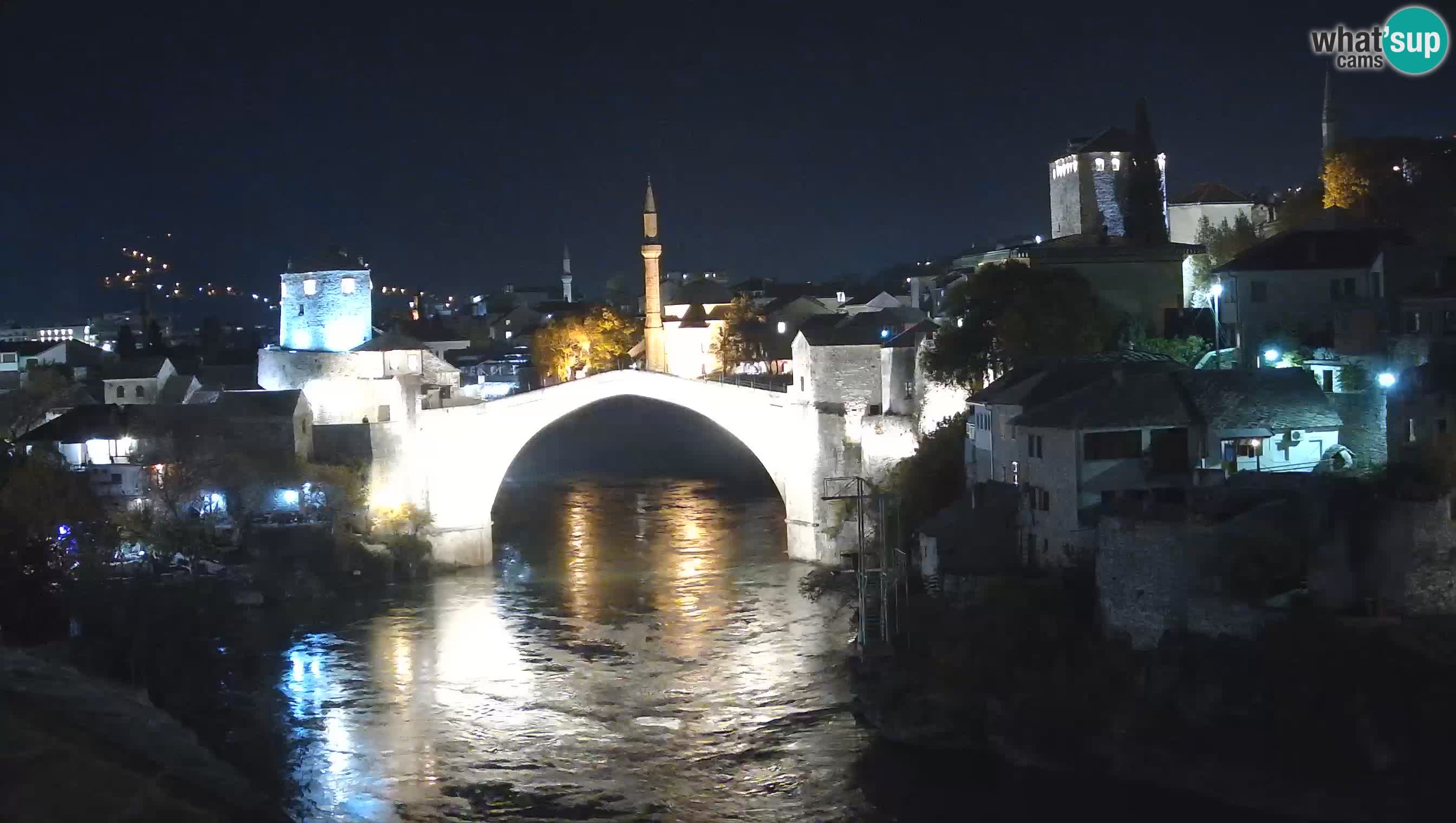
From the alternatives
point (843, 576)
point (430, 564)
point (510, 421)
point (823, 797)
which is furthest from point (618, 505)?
point (823, 797)

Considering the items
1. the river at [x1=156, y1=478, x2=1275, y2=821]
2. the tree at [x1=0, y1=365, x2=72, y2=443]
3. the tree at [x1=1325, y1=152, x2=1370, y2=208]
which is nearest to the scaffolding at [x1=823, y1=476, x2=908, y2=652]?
the river at [x1=156, y1=478, x2=1275, y2=821]

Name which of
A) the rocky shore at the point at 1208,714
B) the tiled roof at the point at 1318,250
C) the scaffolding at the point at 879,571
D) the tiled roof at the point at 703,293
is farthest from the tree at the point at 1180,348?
the tiled roof at the point at 703,293

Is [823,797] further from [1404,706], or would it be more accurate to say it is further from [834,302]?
[834,302]

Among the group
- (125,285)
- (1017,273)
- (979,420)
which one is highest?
(125,285)

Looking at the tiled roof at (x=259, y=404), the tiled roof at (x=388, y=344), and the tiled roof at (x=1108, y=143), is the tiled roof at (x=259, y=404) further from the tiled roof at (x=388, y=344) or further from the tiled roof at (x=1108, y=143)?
the tiled roof at (x=1108, y=143)

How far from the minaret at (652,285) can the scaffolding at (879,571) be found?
1272 centimetres

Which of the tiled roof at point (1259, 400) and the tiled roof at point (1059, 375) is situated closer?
the tiled roof at point (1259, 400)

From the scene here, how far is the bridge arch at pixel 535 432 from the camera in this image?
23.4 meters

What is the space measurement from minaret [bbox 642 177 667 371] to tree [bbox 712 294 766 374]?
10.3ft

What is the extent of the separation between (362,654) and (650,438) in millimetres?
21297

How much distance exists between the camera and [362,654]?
1836 cm

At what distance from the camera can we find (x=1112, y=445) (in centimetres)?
1489

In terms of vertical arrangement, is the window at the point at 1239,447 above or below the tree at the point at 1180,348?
below

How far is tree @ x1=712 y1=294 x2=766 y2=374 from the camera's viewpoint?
3647 cm
